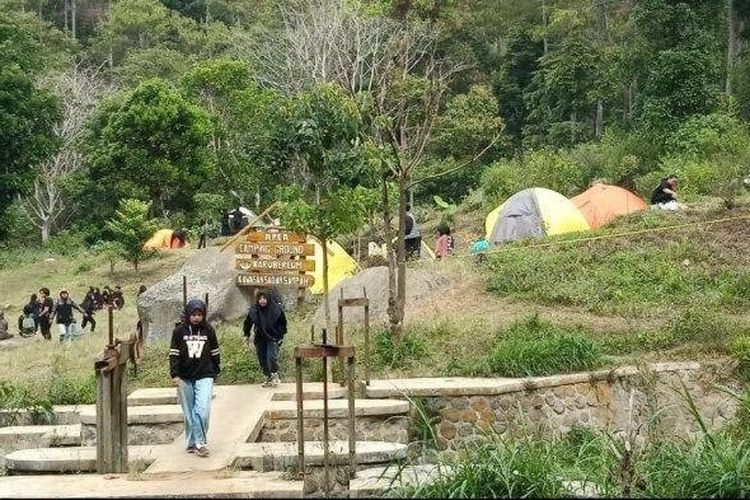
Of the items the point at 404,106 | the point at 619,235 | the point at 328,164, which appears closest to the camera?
the point at 328,164

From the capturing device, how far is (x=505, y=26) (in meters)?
41.7

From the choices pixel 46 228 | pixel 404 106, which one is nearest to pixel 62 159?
pixel 46 228

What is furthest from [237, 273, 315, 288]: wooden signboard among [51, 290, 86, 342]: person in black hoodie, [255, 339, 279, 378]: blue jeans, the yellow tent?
[51, 290, 86, 342]: person in black hoodie

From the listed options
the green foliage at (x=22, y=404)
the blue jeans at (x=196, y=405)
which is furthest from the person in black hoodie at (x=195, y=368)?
the green foliage at (x=22, y=404)

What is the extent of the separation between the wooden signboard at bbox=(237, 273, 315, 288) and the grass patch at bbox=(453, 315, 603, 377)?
3178mm

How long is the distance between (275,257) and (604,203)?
33.7ft

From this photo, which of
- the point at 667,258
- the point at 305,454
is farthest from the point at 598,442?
the point at 667,258

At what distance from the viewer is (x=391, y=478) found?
6742mm

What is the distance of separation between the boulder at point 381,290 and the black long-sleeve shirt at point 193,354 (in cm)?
560

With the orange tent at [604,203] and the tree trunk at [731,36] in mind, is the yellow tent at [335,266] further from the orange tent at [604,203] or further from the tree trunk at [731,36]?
the tree trunk at [731,36]

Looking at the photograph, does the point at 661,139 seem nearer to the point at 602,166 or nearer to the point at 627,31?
the point at 602,166

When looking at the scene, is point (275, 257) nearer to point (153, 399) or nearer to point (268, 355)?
point (268, 355)

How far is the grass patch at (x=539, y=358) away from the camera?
39.3ft

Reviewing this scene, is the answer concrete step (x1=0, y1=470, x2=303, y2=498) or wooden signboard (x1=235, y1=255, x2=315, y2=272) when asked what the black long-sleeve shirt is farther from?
wooden signboard (x1=235, y1=255, x2=315, y2=272)
